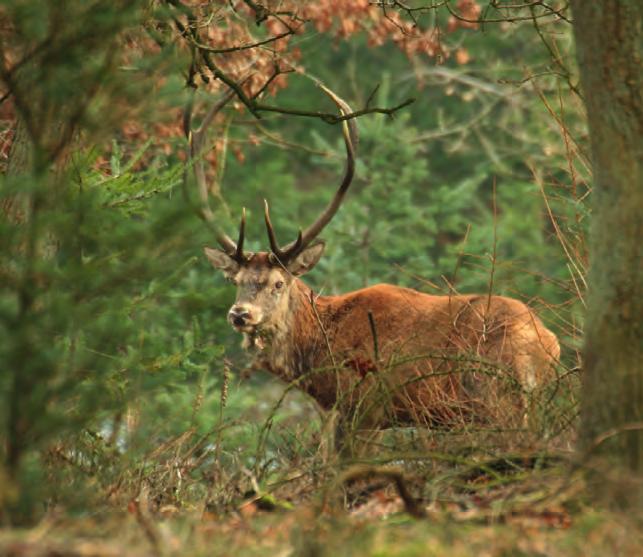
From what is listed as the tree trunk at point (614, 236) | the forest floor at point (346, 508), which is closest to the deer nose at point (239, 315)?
the forest floor at point (346, 508)

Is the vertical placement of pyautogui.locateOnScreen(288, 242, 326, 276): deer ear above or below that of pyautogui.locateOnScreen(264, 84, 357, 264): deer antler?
below

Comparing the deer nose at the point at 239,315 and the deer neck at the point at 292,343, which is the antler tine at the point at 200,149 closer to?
the deer nose at the point at 239,315

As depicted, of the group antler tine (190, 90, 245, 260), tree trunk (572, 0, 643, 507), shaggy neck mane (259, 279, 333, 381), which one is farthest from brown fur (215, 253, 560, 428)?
tree trunk (572, 0, 643, 507)

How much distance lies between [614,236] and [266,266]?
5.25m

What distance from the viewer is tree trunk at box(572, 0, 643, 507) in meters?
5.70

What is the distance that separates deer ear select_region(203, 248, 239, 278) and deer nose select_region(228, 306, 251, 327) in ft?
1.66

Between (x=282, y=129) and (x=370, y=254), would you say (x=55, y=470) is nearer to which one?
(x=370, y=254)

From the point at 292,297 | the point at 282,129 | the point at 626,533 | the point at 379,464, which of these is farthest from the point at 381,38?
the point at 282,129

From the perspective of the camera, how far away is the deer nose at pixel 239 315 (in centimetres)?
1039

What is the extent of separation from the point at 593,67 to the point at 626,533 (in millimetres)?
2041

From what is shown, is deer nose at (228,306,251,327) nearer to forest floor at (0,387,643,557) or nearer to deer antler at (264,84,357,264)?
deer antler at (264,84,357,264)

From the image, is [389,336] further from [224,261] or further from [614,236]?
[614,236]

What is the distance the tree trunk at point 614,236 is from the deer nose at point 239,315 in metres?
4.84

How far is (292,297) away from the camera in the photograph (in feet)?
36.2
